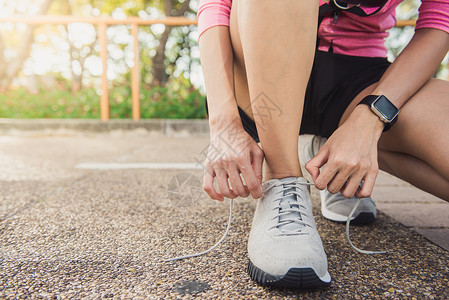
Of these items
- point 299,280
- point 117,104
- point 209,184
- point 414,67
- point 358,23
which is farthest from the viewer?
point 117,104

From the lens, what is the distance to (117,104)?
4430 mm

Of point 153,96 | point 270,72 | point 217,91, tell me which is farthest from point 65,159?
point 153,96

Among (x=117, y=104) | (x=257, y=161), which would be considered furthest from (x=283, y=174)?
(x=117, y=104)

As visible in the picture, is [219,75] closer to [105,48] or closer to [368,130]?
[368,130]

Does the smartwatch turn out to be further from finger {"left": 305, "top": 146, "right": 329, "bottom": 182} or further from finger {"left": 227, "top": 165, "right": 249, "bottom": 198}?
finger {"left": 227, "top": 165, "right": 249, "bottom": 198}

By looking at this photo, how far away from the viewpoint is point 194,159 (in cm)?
247

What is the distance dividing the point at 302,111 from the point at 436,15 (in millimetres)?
477

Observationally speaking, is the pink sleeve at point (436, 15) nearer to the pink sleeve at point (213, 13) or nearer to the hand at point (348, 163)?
the hand at point (348, 163)

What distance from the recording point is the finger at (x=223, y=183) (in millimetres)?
778

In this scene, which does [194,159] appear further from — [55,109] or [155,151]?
[55,109]

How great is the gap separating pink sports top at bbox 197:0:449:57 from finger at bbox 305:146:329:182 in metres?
0.44

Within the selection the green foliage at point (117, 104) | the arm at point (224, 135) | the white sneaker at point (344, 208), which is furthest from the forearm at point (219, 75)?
the green foliage at point (117, 104)

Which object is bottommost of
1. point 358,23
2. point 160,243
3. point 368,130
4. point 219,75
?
point 160,243

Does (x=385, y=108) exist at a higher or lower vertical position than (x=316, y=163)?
higher
